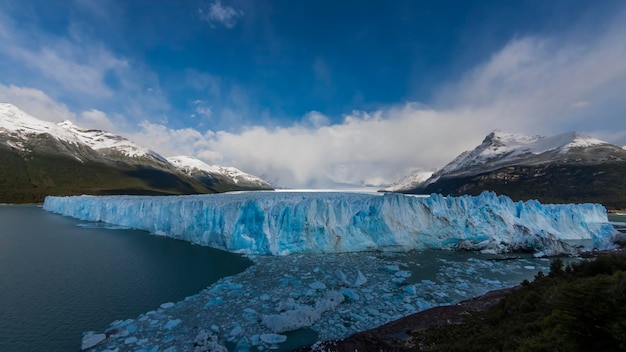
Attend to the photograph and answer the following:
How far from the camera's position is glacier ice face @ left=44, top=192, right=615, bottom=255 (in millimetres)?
17188

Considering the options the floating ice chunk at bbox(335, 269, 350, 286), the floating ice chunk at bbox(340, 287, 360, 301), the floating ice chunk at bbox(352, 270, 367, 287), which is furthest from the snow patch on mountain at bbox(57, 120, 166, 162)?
the floating ice chunk at bbox(340, 287, 360, 301)

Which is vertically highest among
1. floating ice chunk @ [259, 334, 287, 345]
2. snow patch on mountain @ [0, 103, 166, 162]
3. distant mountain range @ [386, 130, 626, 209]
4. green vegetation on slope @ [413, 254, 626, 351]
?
snow patch on mountain @ [0, 103, 166, 162]

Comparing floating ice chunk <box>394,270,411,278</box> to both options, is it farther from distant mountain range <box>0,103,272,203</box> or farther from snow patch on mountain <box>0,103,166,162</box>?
snow patch on mountain <box>0,103,166,162</box>

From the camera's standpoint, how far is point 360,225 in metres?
17.9

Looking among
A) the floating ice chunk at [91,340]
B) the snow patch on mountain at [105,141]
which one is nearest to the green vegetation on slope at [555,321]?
the floating ice chunk at [91,340]

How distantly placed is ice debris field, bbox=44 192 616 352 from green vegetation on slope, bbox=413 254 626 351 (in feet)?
7.26

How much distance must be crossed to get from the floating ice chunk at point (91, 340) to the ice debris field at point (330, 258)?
0.04 m

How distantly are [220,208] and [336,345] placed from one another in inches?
550

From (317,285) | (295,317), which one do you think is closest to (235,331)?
(295,317)

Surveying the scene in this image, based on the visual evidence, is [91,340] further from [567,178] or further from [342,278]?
[567,178]

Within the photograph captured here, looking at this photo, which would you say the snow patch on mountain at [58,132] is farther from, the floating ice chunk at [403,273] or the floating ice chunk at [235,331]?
the floating ice chunk at [403,273]

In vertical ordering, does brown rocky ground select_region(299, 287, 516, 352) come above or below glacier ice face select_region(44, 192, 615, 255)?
below

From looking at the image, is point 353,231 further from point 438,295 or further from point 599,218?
point 599,218

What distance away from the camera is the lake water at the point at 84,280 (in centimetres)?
781
